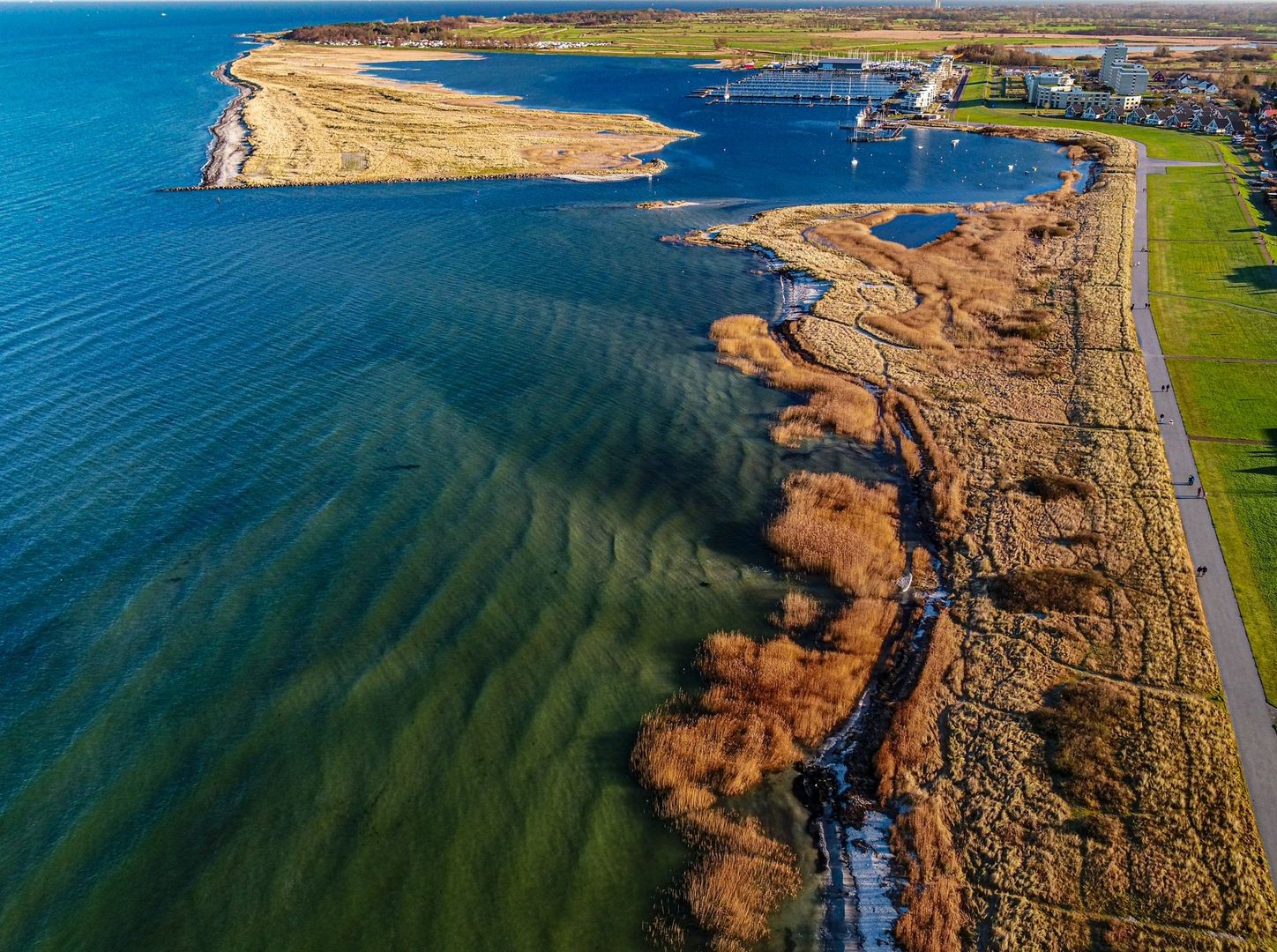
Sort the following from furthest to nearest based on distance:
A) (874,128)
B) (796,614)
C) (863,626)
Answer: (874,128) → (796,614) → (863,626)

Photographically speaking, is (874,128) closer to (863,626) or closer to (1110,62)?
(1110,62)

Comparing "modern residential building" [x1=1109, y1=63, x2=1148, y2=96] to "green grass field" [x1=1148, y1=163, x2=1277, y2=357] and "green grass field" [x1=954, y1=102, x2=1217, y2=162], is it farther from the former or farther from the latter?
"green grass field" [x1=1148, y1=163, x2=1277, y2=357]

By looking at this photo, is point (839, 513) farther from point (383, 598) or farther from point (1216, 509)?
point (383, 598)

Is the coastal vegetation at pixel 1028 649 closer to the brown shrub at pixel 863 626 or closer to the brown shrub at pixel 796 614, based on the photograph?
the brown shrub at pixel 796 614

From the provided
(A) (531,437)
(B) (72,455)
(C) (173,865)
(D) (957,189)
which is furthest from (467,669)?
(D) (957,189)

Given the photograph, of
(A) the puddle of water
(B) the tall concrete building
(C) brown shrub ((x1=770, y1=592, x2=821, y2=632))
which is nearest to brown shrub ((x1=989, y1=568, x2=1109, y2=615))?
(C) brown shrub ((x1=770, y1=592, x2=821, y2=632))

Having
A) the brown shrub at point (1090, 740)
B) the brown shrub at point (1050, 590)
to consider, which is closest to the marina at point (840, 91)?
the brown shrub at point (1050, 590)

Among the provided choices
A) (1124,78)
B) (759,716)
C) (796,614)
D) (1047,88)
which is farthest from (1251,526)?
(1124,78)
